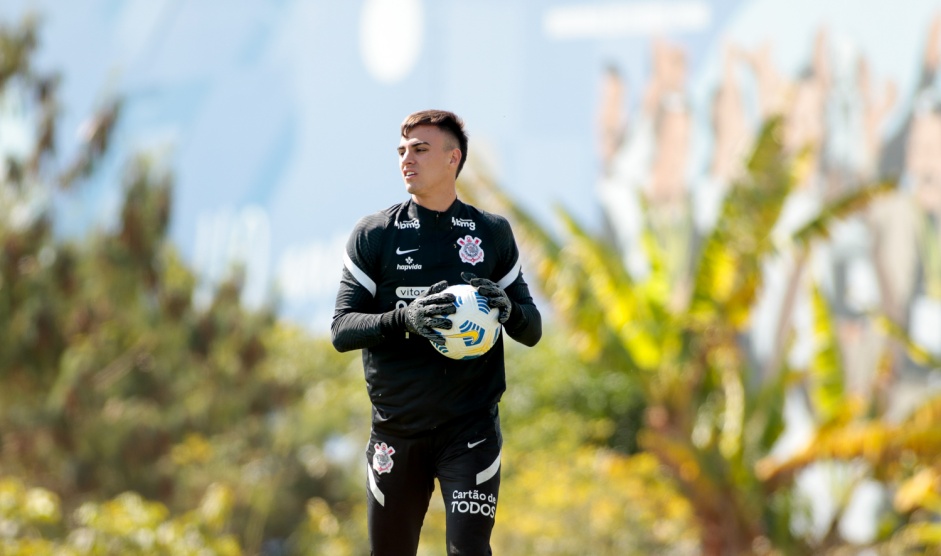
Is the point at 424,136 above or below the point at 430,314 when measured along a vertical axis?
above

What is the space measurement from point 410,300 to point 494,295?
1.39 ft

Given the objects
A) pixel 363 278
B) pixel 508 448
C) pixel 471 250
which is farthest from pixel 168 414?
pixel 471 250

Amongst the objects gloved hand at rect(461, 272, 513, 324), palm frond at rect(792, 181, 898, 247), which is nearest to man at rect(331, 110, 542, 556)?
gloved hand at rect(461, 272, 513, 324)

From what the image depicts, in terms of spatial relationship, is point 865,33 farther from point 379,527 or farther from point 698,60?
point 379,527

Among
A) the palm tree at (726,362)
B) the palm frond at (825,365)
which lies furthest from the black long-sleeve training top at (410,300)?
the palm frond at (825,365)

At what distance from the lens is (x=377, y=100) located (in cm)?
2784

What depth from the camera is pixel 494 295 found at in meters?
4.87

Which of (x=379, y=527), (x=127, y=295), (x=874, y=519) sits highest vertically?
(x=127, y=295)

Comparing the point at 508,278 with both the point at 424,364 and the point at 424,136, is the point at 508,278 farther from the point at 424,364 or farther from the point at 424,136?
the point at 424,136

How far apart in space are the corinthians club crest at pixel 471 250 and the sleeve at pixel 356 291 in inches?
13.1

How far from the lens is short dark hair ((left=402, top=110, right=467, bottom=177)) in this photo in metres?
5.20

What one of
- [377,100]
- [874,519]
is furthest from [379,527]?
[377,100]

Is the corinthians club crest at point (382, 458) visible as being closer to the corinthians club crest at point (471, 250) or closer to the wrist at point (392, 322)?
the wrist at point (392, 322)

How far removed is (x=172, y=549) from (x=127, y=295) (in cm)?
629
